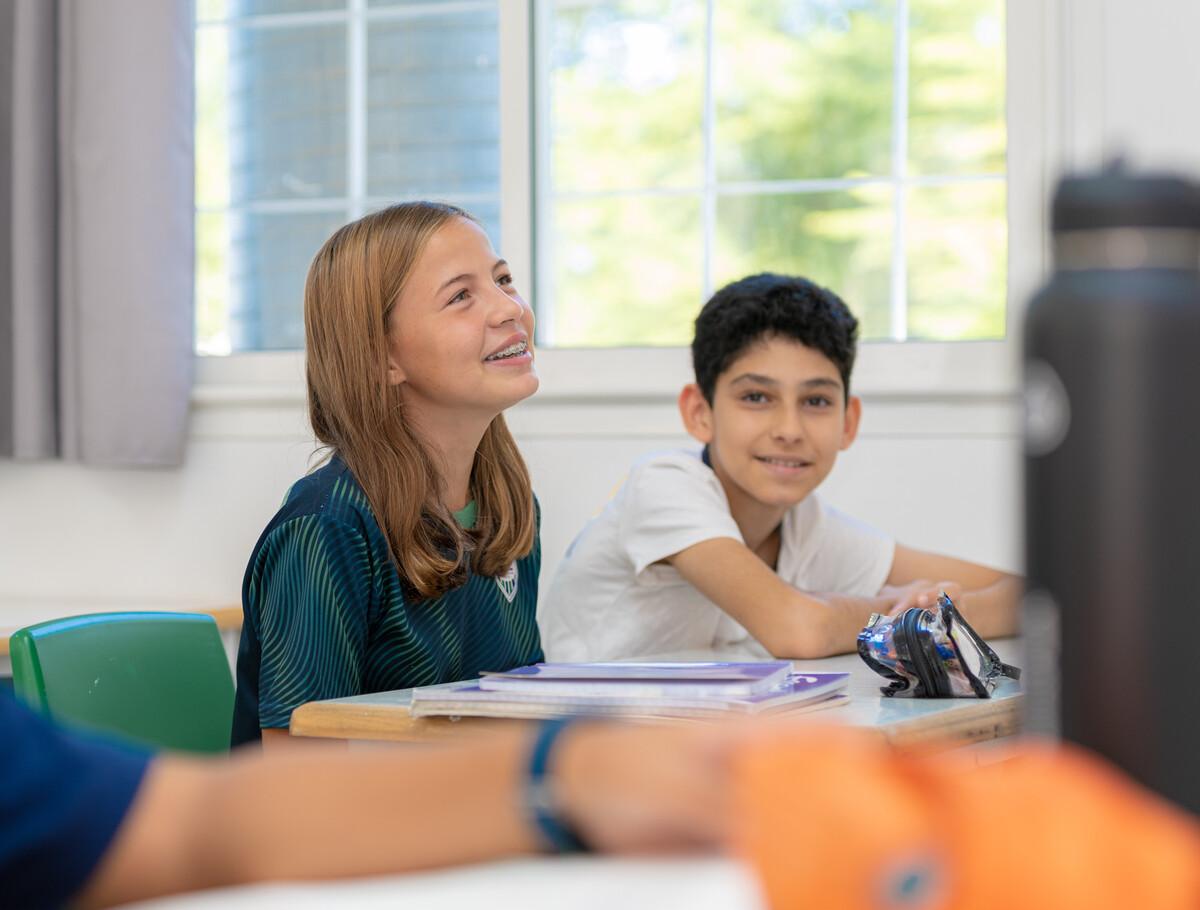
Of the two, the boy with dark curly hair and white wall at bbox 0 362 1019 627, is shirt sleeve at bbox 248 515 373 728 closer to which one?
the boy with dark curly hair

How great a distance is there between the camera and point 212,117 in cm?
325

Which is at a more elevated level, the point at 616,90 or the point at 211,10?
the point at 211,10

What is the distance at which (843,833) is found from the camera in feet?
1.08

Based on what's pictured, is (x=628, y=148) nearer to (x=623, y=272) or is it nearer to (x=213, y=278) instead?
(x=623, y=272)

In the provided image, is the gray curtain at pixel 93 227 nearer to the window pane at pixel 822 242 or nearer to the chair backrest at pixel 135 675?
the window pane at pixel 822 242

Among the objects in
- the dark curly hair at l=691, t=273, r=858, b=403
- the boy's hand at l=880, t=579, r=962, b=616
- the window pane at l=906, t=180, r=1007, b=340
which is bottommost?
the boy's hand at l=880, t=579, r=962, b=616

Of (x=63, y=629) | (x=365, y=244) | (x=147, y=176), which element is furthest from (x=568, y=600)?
(x=147, y=176)

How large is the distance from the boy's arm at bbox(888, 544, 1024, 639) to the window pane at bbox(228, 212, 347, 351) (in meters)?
1.51

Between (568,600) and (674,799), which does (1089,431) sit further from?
(568,600)

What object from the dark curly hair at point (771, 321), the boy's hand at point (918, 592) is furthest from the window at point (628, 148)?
the boy's hand at point (918, 592)

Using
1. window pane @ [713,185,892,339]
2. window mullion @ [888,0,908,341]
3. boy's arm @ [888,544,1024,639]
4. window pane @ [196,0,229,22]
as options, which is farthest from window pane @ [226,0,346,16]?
boy's arm @ [888,544,1024,639]

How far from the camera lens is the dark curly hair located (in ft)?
7.28

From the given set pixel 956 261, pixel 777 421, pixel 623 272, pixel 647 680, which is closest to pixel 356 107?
pixel 623 272

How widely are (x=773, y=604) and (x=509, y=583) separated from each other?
354 mm
